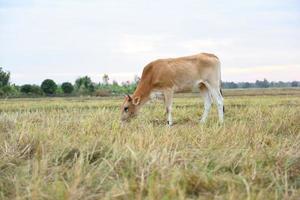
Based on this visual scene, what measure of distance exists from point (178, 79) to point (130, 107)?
1.64 metres

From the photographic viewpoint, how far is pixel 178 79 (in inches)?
481

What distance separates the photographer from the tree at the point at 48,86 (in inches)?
2256

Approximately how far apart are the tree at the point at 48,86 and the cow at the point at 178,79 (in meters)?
46.6

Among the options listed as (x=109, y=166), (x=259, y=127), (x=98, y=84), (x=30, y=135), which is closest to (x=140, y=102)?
(x=259, y=127)

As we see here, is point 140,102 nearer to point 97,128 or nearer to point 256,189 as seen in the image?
point 97,128

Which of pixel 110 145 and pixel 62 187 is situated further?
pixel 110 145

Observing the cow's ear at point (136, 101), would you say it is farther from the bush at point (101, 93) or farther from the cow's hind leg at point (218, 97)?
the bush at point (101, 93)

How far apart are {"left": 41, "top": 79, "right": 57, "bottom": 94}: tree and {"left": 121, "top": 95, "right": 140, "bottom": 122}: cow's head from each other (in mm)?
47148

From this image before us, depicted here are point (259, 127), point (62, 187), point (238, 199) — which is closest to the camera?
point (238, 199)

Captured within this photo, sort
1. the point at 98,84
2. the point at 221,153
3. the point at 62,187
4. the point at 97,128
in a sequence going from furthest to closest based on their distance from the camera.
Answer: the point at 98,84 < the point at 97,128 < the point at 221,153 < the point at 62,187

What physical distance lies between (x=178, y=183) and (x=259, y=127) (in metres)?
3.91

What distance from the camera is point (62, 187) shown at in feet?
12.0

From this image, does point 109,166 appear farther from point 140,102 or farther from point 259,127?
point 140,102

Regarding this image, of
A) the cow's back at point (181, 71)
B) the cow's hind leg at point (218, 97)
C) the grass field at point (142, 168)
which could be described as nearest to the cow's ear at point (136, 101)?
the cow's back at point (181, 71)
